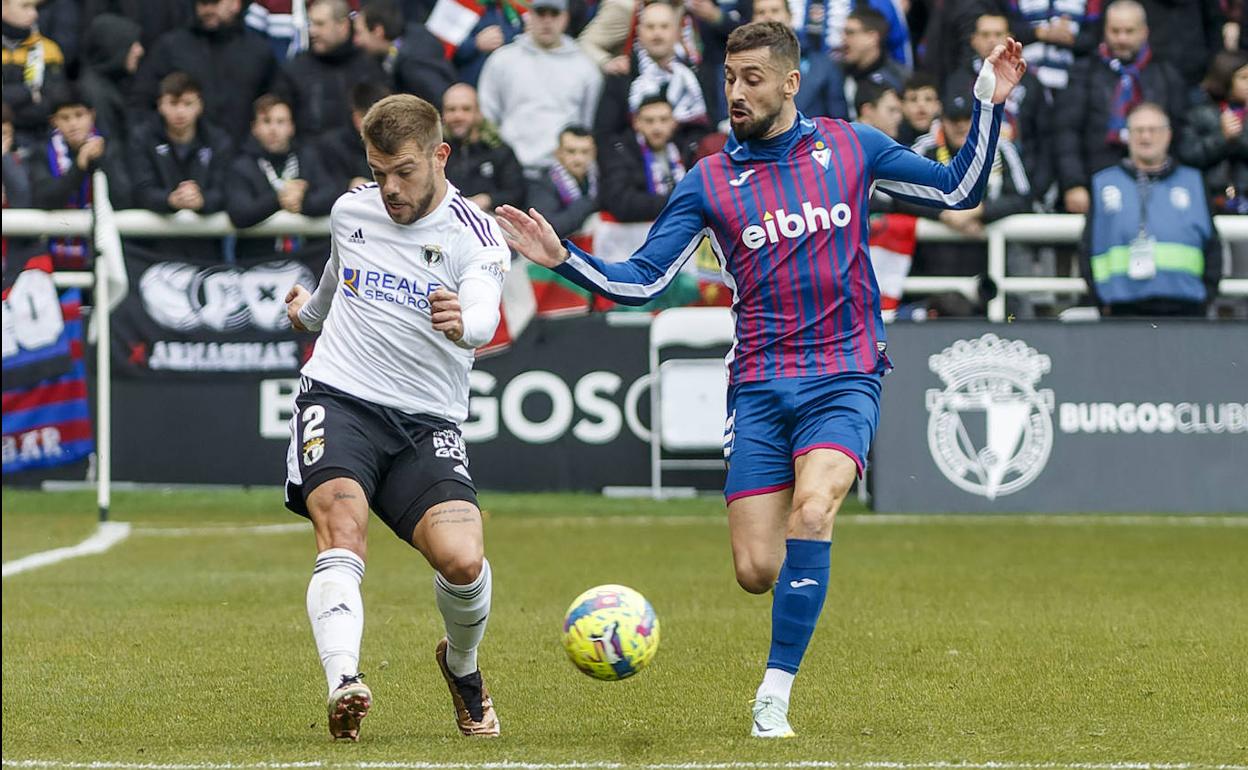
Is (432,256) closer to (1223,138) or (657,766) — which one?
(657,766)

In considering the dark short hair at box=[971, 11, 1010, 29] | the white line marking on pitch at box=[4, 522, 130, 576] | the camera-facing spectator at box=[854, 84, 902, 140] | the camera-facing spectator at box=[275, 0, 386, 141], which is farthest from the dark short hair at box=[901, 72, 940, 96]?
the white line marking on pitch at box=[4, 522, 130, 576]

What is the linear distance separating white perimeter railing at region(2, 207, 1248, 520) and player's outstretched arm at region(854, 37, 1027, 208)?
A: 7983mm

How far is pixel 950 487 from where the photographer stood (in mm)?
15156

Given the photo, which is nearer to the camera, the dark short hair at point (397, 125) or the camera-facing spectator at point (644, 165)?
the dark short hair at point (397, 125)

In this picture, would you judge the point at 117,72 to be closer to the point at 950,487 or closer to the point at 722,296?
the point at 722,296

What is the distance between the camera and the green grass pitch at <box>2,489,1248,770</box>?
6828 mm

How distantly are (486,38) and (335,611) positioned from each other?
1100 centimetres

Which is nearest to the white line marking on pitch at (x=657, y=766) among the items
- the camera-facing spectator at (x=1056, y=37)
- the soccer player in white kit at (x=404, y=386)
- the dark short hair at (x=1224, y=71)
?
the soccer player in white kit at (x=404, y=386)

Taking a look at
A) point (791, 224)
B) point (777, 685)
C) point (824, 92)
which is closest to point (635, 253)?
point (791, 224)

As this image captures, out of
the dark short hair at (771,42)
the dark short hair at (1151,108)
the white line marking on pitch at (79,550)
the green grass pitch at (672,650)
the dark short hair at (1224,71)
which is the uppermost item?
the dark short hair at (1224,71)

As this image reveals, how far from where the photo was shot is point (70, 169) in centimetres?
1616

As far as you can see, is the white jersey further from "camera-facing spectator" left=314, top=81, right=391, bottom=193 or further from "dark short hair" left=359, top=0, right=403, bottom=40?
"dark short hair" left=359, top=0, right=403, bottom=40

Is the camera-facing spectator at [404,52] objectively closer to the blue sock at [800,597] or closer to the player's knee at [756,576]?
the player's knee at [756,576]

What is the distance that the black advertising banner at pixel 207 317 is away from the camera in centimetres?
1616
